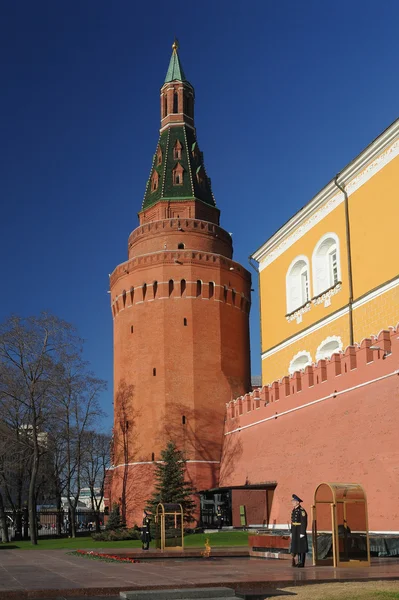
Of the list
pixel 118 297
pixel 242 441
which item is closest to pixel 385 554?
pixel 242 441

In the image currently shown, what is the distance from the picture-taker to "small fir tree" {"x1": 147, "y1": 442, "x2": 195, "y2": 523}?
1203 inches

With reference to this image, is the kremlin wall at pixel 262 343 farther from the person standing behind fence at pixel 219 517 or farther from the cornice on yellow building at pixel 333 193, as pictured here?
the person standing behind fence at pixel 219 517

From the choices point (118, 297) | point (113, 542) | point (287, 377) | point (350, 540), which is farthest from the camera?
point (118, 297)

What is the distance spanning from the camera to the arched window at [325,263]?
995 inches

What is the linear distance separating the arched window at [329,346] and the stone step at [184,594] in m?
14.6

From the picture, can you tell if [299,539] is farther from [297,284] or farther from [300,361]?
[297,284]

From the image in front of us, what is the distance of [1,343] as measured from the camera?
107 ft

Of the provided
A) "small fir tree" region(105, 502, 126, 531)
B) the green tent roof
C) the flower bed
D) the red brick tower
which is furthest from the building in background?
the green tent roof

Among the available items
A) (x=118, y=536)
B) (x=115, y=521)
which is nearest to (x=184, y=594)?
(x=118, y=536)

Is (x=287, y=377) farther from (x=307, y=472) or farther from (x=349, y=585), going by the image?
(x=349, y=585)

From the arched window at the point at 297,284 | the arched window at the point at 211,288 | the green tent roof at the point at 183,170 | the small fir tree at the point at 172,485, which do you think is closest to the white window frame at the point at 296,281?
the arched window at the point at 297,284

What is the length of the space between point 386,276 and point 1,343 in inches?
684

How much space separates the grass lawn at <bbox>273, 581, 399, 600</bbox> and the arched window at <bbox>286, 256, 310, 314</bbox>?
17222 mm

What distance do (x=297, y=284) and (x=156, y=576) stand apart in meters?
17.3
